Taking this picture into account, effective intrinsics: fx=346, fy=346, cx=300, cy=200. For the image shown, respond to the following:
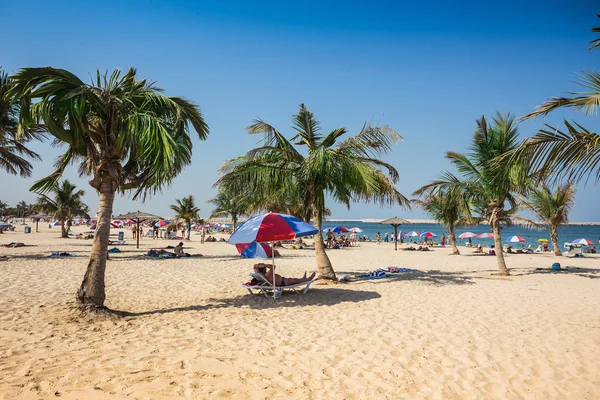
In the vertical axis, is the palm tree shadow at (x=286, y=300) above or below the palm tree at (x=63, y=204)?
below

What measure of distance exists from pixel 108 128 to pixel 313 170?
532 cm

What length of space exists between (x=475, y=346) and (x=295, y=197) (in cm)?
724

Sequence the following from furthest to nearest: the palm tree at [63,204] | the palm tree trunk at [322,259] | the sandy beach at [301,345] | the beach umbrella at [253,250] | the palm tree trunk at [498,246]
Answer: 1. the palm tree at [63,204]
2. the palm tree trunk at [498,246]
3. the palm tree trunk at [322,259]
4. the beach umbrella at [253,250]
5. the sandy beach at [301,345]

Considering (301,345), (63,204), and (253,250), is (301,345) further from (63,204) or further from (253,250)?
(63,204)

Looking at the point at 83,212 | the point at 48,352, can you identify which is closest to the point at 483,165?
the point at 48,352

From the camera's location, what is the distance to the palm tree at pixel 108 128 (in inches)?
236

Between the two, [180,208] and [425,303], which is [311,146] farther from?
[180,208]

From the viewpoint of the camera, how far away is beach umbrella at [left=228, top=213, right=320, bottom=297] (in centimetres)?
783

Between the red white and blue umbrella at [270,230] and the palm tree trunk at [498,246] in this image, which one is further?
the palm tree trunk at [498,246]

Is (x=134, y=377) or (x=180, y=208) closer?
(x=134, y=377)

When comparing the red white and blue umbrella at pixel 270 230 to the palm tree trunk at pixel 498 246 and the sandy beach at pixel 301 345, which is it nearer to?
the sandy beach at pixel 301 345

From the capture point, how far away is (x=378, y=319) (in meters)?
6.67

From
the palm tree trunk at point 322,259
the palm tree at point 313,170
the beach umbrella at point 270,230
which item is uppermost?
the palm tree at point 313,170

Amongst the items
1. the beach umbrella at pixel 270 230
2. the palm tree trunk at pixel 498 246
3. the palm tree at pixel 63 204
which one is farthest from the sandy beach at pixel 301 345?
the palm tree at pixel 63 204
